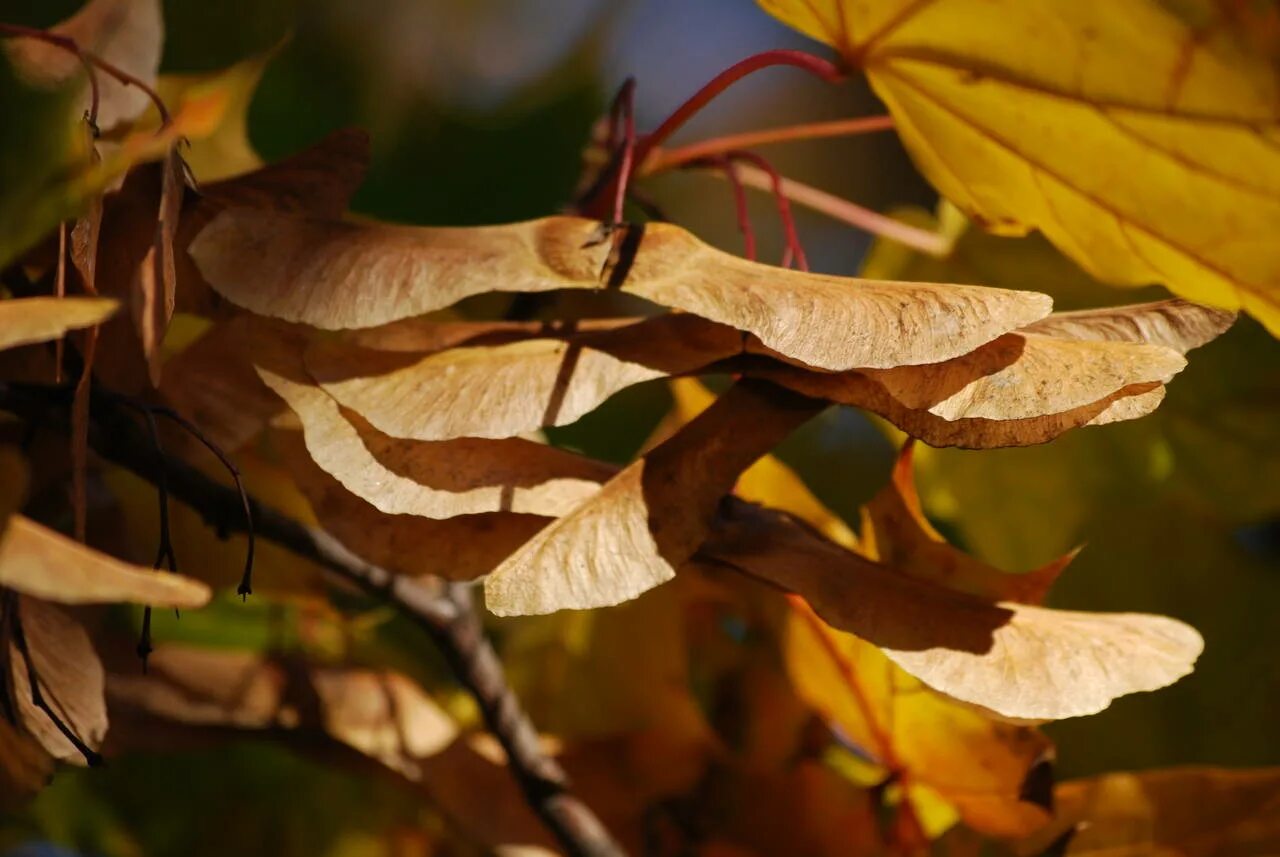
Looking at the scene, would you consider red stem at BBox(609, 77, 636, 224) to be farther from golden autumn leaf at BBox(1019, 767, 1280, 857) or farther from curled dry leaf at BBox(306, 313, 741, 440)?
golden autumn leaf at BBox(1019, 767, 1280, 857)

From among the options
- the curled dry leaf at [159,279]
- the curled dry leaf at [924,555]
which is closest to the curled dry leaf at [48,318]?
the curled dry leaf at [159,279]

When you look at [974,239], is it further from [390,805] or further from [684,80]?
[684,80]

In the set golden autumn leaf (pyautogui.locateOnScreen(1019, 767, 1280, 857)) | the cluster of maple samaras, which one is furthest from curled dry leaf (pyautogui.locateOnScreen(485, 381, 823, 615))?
golden autumn leaf (pyautogui.locateOnScreen(1019, 767, 1280, 857))

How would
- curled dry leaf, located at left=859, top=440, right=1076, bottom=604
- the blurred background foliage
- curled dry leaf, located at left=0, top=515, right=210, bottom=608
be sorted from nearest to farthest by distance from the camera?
curled dry leaf, located at left=0, top=515, right=210, bottom=608 < curled dry leaf, located at left=859, top=440, right=1076, bottom=604 < the blurred background foliage

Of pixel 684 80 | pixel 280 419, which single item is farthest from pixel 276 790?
pixel 684 80

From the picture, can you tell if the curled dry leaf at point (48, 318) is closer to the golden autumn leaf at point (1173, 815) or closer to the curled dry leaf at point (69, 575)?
the curled dry leaf at point (69, 575)

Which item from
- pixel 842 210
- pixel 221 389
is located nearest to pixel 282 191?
pixel 221 389

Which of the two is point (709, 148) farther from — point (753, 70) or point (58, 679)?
point (58, 679)
